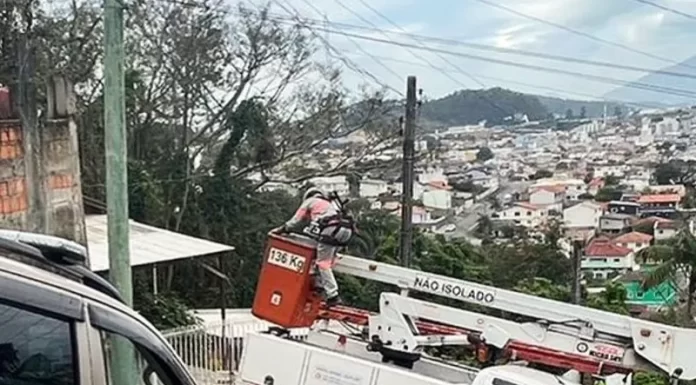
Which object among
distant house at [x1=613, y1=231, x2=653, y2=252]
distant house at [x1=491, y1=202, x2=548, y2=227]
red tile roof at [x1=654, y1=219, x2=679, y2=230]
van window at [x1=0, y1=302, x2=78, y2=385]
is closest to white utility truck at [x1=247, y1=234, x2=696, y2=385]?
van window at [x1=0, y1=302, x2=78, y2=385]

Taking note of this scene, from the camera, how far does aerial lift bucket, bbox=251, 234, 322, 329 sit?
872 cm

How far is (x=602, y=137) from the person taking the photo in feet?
74.7

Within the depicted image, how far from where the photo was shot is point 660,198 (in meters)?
20.0

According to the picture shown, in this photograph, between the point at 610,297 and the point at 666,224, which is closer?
the point at 610,297

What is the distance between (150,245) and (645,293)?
8.88 m

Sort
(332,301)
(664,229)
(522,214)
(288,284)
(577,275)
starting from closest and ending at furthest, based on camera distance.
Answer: (288,284) → (332,301) → (577,275) → (664,229) → (522,214)

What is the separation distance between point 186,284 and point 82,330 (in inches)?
825

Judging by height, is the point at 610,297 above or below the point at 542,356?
below

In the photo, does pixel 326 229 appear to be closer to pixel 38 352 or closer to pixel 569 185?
pixel 38 352

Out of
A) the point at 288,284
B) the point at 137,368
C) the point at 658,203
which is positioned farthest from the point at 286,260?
the point at 658,203

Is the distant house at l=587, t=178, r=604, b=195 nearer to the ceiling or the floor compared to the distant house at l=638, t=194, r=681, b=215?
nearer to the ceiling

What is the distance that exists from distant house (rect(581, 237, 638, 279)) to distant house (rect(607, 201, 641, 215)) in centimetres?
84

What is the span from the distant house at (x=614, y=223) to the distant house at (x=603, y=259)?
0.89 ft

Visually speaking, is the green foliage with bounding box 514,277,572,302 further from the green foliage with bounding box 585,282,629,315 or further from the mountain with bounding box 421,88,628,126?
the mountain with bounding box 421,88,628,126
